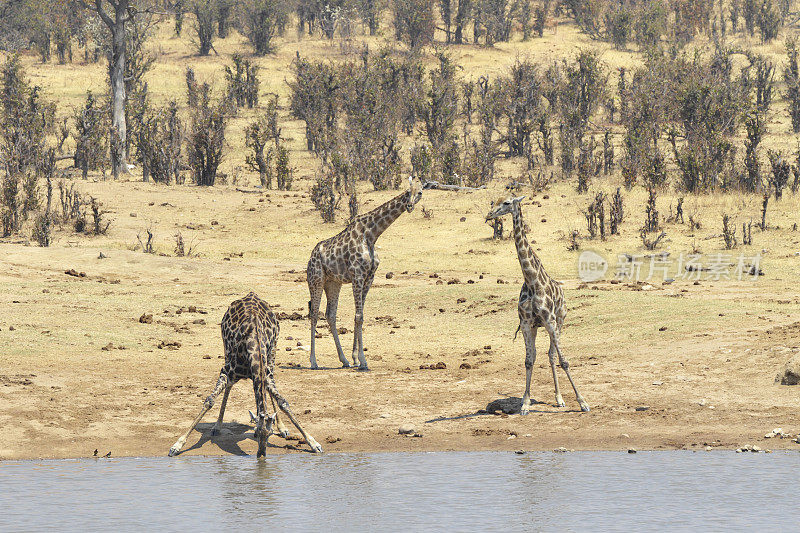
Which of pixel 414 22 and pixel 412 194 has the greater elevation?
pixel 414 22

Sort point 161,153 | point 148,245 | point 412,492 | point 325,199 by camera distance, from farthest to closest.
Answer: point 161,153, point 325,199, point 148,245, point 412,492

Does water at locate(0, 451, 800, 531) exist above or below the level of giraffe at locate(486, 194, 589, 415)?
below

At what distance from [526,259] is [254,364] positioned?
131 inches

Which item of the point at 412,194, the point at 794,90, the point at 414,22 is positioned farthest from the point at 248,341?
the point at 414,22

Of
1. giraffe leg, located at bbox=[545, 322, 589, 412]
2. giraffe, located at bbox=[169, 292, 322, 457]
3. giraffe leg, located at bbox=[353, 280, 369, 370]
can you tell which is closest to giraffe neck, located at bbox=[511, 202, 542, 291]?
giraffe leg, located at bbox=[545, 322, 589, 412]

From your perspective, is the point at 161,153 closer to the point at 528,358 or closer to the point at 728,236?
the point at 728,236

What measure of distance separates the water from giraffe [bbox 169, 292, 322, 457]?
38 centimetres

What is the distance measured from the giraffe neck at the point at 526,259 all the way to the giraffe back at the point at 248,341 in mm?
2867

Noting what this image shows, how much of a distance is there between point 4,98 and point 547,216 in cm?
2311

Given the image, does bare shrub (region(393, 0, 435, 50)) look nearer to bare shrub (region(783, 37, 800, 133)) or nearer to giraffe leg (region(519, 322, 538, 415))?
bare shrub (region(783, 37, 800, 133))

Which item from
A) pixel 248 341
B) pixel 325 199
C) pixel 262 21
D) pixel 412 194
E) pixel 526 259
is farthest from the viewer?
pixel 262 21

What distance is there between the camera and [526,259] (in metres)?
11.9

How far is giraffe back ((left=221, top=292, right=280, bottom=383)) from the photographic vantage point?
10730mm

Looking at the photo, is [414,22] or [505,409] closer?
[505,409]
